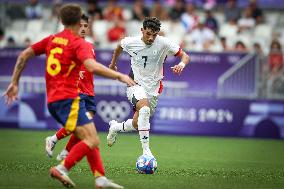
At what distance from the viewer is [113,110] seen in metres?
19.9

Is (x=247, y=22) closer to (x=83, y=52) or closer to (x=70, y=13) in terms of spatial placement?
(x=70, y=13)

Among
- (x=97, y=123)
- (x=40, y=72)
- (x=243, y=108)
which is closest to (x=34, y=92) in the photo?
(x=40, y=72)

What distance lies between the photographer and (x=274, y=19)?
2506cm

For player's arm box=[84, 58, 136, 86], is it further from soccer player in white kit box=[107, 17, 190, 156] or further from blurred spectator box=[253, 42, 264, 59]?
blurred spectator box=[253, 42, 264, 59]

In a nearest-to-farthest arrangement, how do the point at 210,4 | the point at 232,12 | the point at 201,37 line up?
1. the point at 201,37
2. the point at 232,12
3. the point at 210,4

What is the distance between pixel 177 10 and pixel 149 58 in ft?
37.8

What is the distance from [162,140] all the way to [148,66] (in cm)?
588

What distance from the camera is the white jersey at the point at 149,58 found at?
41.0 feet

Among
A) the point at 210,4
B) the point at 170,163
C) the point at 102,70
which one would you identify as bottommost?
the point at 170,163

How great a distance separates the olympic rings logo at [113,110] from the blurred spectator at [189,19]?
4.59 metres

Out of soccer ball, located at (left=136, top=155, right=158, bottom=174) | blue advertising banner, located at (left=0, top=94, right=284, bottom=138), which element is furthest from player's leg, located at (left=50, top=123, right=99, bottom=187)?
blue advertising banner, located at (left=0, top=94, right=284, bottom=138)

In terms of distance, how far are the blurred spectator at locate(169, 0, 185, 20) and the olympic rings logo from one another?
4915mm

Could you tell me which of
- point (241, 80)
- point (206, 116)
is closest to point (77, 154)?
point (241, 80)

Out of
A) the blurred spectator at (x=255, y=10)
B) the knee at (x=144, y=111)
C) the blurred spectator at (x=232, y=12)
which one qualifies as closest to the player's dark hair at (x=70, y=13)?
the knee at (x=144, y=111)
